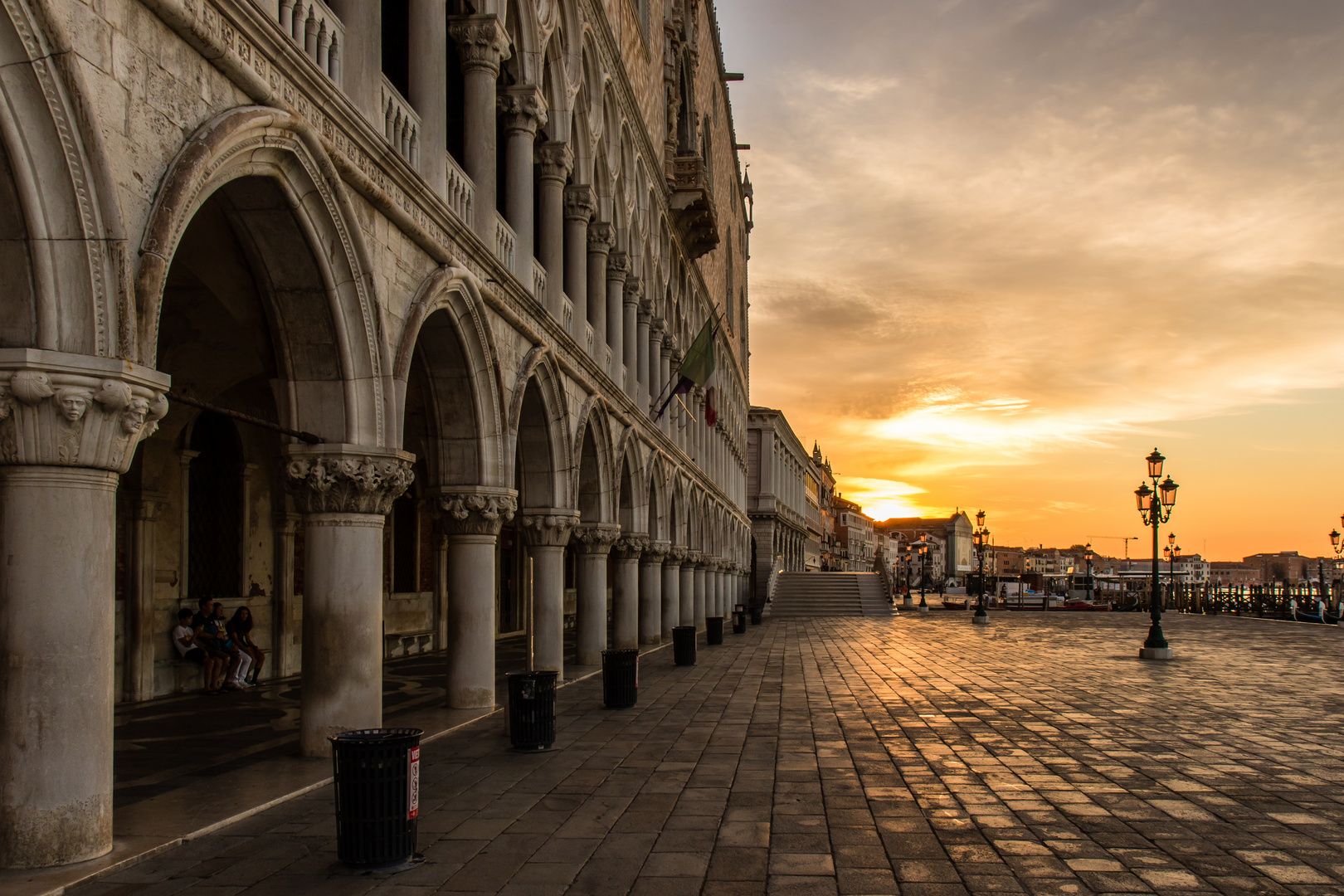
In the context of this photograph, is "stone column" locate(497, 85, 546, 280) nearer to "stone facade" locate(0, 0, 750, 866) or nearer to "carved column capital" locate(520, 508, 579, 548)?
"stone facade" locate(0, 0, 750, 866)

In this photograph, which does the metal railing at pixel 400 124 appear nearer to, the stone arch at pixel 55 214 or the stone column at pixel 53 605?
the stone arch at pixel 55 214

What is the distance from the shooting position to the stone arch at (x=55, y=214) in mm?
5676

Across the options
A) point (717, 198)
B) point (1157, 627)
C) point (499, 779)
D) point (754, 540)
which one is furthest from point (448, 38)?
point (754, 540)

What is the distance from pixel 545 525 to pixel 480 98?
6194mm

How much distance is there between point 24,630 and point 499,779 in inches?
164

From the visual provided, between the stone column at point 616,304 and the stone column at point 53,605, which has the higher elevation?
the stone column at point 616,304

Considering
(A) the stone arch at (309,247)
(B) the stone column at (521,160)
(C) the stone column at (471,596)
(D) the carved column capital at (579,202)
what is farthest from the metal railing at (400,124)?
(D) the carved column capital at (579,202)

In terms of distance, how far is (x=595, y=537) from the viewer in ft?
65.6

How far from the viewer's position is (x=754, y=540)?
6838 centimetres

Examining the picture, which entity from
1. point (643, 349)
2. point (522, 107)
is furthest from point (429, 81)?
point (643, 349)

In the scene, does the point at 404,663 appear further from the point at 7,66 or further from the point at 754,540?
the point at 754,540

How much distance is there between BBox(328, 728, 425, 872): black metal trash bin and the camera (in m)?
6.36

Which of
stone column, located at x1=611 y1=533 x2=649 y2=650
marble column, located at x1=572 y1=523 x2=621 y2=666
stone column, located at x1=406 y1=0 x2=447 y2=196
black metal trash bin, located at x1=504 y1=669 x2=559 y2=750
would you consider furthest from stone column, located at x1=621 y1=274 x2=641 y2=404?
black metal trash bin, located at x1=504 y1=669 x2=559 y2=750

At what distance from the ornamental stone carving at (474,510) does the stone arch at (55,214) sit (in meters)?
6.91
